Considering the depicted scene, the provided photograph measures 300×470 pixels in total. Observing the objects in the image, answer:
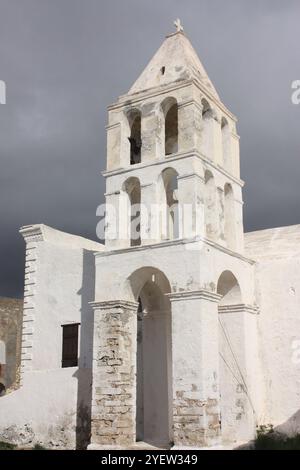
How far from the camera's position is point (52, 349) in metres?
14.6

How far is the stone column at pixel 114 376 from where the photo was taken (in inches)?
454

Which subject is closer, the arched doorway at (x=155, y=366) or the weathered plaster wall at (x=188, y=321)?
the weathered plaster wall at (x=188, y=321)

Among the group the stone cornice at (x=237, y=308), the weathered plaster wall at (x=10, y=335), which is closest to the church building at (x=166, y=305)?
the stone cornice at (x=237, y=308)

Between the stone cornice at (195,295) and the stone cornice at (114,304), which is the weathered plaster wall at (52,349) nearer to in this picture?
the stone cornice at (114,304)

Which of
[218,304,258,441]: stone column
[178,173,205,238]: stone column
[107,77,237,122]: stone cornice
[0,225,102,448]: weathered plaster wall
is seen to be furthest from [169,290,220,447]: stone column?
[107,77,237,122]: stone cornice

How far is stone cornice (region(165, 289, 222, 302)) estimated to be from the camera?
11172 millimetres

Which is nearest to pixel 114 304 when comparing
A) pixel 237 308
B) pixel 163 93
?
pixel 237 308

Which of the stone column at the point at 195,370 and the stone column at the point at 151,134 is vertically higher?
the stone column at the point at 151,134

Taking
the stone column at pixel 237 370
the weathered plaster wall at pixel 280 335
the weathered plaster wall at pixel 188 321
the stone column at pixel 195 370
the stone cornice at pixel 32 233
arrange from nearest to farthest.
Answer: the stone column at pixel 195 370 → the weathered plaster wall at pixel 188 321 → the stone column at pixel 237 370 → the weathered plaster wall at pixel 280 335 → the stone cornice at pixel 32 233

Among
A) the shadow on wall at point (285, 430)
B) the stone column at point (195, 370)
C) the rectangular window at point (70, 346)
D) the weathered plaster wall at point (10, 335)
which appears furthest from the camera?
the weathered plaster wall at point (10, 335)

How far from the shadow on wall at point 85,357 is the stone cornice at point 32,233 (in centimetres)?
163

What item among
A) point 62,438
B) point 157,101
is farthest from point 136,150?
point 62,438

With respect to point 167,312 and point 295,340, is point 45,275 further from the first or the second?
point 295,340

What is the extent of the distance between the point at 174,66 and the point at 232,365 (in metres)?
7.50
